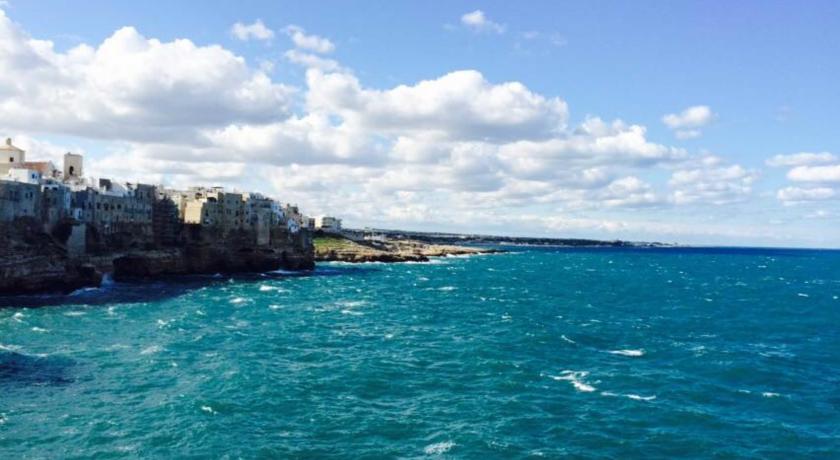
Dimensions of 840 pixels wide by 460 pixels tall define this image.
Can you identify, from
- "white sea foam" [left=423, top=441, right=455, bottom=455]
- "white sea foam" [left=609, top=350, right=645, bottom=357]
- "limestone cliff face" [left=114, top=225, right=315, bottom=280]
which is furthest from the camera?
"limestone cliff face" [left=114, top=225, right=315, bottom=280]

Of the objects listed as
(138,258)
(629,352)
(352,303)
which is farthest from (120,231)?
(629,352)

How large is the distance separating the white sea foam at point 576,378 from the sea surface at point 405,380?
0.70 feet

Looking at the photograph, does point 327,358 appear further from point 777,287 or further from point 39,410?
point 777,287

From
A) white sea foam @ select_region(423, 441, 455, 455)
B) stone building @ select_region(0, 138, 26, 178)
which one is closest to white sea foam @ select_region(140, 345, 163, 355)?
white sea foam @ select_region(423, 441, 455, 455)

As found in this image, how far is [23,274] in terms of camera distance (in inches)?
3273

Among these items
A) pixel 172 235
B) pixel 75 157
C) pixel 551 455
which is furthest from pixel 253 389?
pixel 75 157

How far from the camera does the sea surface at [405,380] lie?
3400cm

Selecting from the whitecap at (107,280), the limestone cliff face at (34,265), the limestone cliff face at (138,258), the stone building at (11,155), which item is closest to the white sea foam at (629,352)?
the limestone cliff face at (34,265)

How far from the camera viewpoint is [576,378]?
47.5 m

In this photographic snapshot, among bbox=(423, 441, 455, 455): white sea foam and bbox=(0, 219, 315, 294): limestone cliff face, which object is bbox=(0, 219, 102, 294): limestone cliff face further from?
bbox=(423, 441, 455, 455): white sea foam

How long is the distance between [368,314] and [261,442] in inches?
1758

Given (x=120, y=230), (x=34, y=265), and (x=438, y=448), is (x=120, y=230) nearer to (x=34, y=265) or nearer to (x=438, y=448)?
(x=34, y=265)

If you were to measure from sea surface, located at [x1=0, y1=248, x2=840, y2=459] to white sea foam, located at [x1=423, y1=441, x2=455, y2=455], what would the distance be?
0.36ft

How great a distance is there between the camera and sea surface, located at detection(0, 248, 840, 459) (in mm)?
34000
